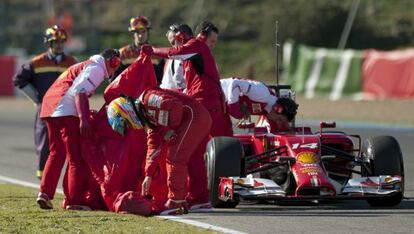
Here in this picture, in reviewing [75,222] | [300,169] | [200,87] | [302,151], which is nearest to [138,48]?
[200,87]

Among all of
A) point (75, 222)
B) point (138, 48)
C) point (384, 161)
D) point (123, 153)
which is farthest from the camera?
point (138, 48)

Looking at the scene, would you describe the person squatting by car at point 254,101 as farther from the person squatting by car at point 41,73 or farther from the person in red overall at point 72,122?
the person squatting by car at point 41,73

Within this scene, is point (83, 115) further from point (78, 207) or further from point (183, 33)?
point (183, 33)

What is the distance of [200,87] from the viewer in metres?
11.3

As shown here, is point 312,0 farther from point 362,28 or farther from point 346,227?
point 346,227

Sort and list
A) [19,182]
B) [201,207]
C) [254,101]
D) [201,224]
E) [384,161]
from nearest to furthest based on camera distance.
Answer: [201,224]
[201,207]
[384,161]
[254,101]
[19,182]

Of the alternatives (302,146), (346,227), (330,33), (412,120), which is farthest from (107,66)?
(330,33)

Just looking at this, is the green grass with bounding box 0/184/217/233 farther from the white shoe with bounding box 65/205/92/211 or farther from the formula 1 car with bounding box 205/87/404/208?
the formula 1 car with bounding box 205/87/404/208

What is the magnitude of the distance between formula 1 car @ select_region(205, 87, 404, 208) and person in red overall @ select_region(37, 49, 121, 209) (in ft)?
4.15

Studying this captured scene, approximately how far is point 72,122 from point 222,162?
154 centimetres

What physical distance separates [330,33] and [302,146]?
32734mm

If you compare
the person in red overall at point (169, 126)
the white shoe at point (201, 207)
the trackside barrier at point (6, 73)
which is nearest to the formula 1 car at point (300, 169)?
the white shoe at point (201, 207)

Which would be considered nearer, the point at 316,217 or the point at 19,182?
the point at 316,217

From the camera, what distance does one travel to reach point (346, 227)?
9250 mm
